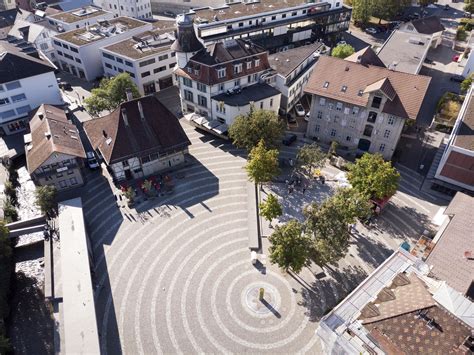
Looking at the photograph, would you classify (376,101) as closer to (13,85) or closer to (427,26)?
(427,26)

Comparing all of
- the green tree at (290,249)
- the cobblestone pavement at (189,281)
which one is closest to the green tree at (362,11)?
the cobblestone pavement at (189,281)

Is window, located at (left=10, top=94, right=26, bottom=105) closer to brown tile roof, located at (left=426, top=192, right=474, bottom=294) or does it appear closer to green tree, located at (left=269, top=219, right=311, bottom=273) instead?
green tree, located at (left=269, top=219, right=311, bottom=273)

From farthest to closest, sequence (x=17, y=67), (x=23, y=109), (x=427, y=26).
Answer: (x=427, y=26) < (x=23, y=109) < (x=17, y=67)

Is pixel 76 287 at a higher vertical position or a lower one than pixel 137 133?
lower

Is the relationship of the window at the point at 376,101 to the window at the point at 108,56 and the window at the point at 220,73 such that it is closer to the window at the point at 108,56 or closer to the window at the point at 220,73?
the window at the point at 220,73

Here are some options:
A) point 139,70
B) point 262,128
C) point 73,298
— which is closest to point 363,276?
point 262,128

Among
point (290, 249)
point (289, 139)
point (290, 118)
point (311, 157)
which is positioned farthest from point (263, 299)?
point (290, 118)

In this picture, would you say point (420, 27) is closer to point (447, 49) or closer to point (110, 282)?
point (447, 49)
